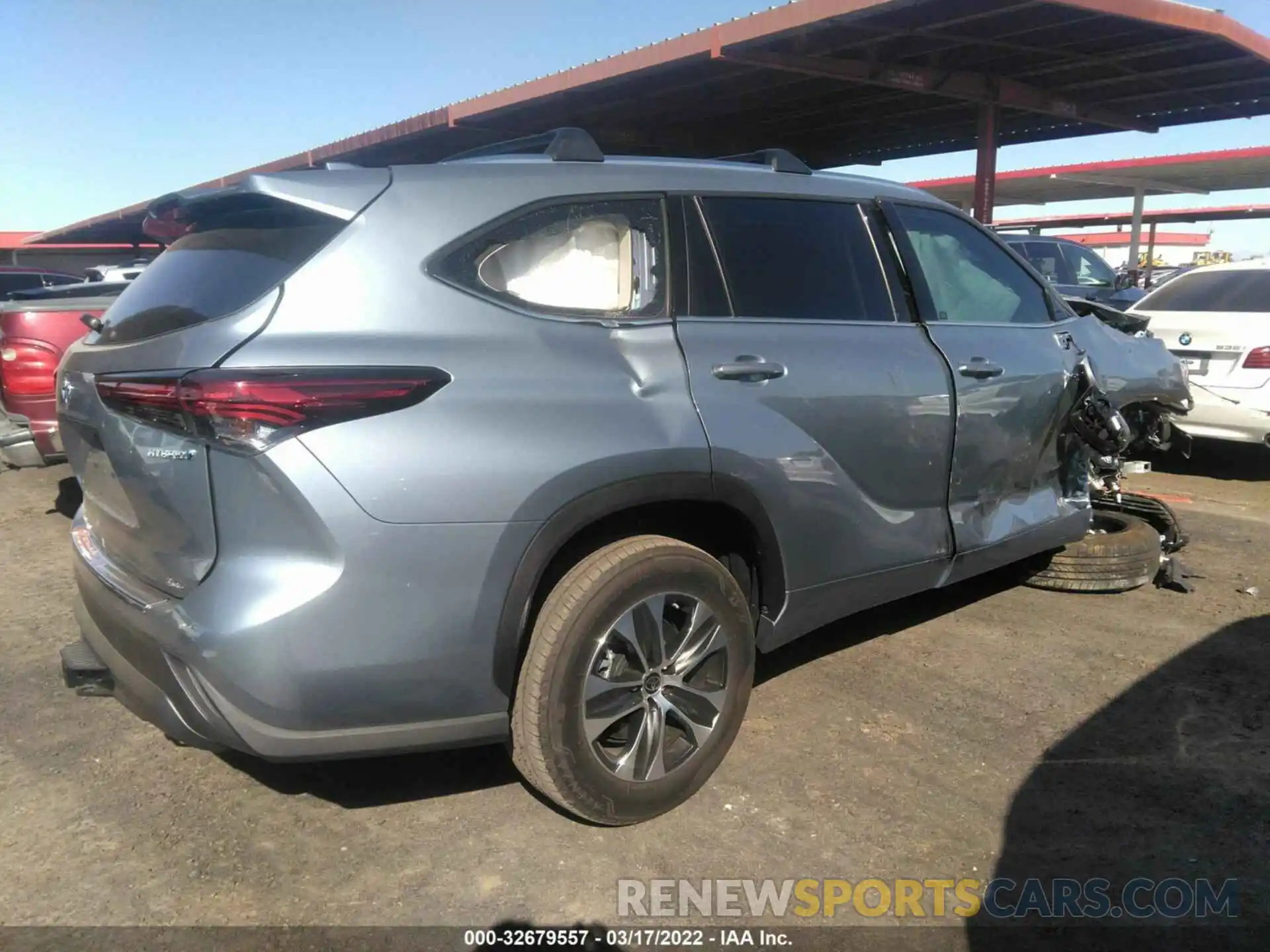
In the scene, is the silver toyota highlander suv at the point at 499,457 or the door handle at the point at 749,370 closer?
the silver toyota highlander suv at the point at 499,457

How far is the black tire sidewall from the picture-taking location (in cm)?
258

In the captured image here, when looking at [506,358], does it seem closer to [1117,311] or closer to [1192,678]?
[1192,678]

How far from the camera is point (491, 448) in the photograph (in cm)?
242

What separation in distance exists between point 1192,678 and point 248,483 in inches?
142

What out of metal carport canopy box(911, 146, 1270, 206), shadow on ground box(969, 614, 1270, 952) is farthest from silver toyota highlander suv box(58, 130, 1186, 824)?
metal carport canopy box(911, 146, 1270, 206)

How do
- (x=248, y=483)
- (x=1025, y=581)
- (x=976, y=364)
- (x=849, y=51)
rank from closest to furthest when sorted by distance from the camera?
1. (x=248, y=483)
2. (x=976, y=364)
3. (x=1025, y=581)
4. (x=849, y=51)

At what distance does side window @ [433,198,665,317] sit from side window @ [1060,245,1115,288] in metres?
11.3

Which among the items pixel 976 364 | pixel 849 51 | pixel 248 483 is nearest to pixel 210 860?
pixel 248 483

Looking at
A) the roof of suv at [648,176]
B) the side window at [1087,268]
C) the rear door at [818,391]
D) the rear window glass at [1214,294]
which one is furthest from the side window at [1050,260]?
the rear door at [818,391]

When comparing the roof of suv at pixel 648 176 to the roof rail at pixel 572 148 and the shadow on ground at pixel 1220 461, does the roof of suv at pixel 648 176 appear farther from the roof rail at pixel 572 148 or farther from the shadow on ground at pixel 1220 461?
the shadow on ground at pixel 1220 461

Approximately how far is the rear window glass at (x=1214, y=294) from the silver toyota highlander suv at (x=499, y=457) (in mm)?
5531

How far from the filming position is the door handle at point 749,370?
2.93 m

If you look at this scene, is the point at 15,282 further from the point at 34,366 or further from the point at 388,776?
the point at 388,776

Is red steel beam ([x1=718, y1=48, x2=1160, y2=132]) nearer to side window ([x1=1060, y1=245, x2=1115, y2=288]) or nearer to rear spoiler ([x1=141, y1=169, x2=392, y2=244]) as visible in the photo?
side window ([x1=1060, y1=245, x2=1115, y2=288])
